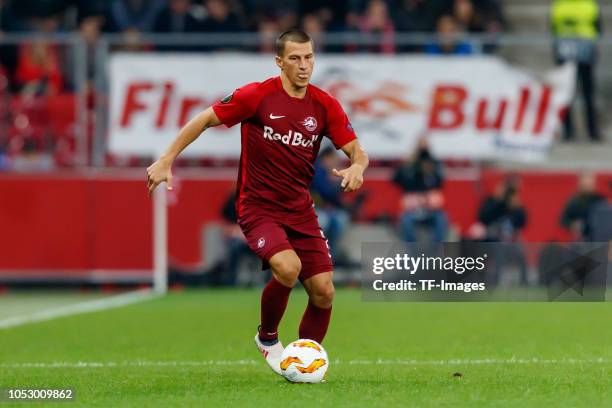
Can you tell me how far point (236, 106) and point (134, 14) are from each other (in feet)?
45.1

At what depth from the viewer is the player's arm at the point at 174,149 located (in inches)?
367

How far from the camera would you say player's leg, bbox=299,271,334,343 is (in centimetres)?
977

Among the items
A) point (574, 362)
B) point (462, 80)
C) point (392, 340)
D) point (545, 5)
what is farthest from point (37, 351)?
point (545, 5)

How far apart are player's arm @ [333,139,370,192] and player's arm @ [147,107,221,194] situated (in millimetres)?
868

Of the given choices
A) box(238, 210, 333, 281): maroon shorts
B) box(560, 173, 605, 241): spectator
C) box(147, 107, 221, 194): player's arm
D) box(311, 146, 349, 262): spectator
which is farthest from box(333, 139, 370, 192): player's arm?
box(560, 173, 605, 241): spectator

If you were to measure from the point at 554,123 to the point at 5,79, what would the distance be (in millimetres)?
7789

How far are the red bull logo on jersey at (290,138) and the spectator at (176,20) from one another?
1271 centimetres

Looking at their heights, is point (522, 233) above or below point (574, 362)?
below

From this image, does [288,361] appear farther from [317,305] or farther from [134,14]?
[134,14]

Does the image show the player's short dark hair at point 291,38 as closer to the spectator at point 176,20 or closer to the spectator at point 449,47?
the spectator at point 449,47

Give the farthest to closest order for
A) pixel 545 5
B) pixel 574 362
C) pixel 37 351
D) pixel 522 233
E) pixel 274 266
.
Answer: pixel 545 5 < pixel 522 233 < pixel 37 351 < pixel 574 362 < pixel 274 266

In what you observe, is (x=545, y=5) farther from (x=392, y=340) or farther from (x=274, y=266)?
(x=274, y=266)

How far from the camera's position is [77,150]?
21531 mm

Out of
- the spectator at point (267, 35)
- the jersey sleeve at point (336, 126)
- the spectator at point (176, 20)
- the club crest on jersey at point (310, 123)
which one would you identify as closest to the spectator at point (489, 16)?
the spectator at point (267, 35)
